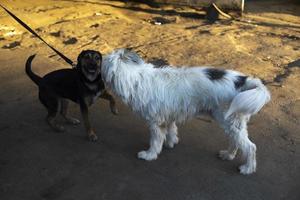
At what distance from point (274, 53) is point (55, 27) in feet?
13.4

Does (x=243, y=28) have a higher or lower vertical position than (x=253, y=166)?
higher

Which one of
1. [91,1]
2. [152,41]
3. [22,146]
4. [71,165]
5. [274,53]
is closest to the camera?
[71,165]

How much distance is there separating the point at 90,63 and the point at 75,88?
0.53m

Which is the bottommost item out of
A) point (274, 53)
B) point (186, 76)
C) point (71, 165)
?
point (71, 165)

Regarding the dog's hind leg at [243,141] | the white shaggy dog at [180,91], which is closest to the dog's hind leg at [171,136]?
the white shaggy dog at [180,91]

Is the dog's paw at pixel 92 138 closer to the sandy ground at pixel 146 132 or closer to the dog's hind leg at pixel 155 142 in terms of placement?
the sandy ground at pixel 146 132

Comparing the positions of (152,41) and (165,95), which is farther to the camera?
(152,41)

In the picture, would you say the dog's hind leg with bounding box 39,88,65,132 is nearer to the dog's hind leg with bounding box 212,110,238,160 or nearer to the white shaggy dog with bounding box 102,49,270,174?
the white shaggy dog with bounding box 102,49,270,174

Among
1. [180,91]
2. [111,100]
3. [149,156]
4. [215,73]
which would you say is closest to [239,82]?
[215,73]

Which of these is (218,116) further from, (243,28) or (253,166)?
(243,28)

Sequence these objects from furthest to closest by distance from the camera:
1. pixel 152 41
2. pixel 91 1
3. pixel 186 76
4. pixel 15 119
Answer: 1. pixel 91 1
2. pixel 152 41
3. pixel 15 119
4. pixel 186 76

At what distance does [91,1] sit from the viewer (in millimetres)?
9977

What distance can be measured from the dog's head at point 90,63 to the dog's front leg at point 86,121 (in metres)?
0.38

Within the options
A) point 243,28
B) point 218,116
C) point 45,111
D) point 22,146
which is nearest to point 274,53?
point 243,28
